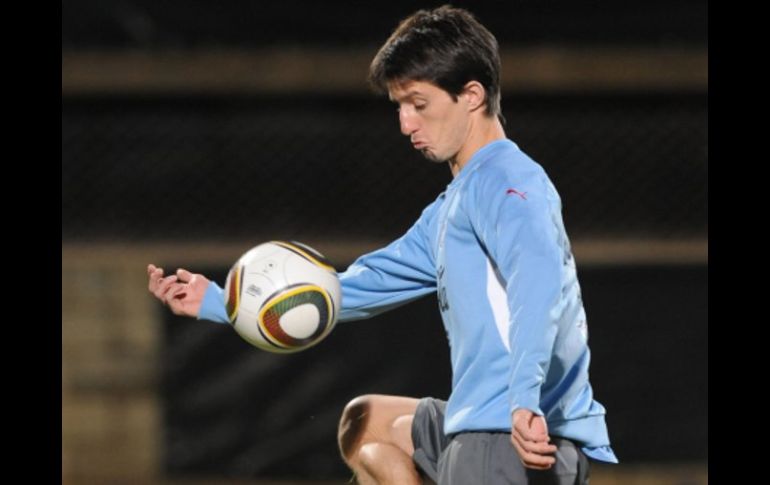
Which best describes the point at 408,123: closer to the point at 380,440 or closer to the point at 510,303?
the point at 510,303

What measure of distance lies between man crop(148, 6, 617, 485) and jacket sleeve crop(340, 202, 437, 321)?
0.23 feet

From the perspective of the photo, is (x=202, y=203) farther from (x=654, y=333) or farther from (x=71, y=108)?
(x=654, y=333)

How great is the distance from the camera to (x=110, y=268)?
239 inches

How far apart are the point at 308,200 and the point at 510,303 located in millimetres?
3554

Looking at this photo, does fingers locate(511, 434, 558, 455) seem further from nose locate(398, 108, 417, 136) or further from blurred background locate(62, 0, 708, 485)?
blurred background locate(62, 0, 708, 485)

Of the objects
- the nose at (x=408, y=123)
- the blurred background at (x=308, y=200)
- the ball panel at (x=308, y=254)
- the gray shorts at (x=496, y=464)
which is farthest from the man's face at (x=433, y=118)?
the blurred background at (x=308, y=200)

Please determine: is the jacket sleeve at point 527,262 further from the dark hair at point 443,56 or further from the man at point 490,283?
the dark hair at point 443,56

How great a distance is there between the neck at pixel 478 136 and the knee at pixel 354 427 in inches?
24.9

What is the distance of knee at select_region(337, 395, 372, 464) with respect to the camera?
3.08 m

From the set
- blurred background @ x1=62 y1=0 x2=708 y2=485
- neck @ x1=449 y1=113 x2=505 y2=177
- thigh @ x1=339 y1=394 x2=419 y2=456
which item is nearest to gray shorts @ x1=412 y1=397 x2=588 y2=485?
thigh @ x1=339 y1=394 x2=419 y2=456

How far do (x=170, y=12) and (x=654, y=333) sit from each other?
8.36ft
